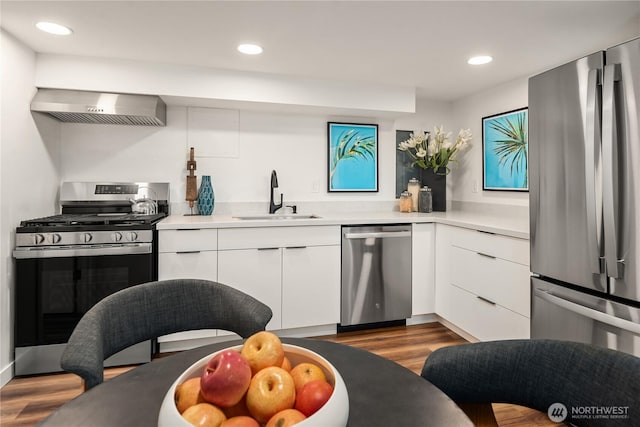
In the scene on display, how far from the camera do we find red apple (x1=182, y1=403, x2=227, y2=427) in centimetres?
53

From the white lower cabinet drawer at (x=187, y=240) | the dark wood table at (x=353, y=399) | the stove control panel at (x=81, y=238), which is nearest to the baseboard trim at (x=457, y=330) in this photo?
the white lower cabinet drawer at (x=187, y=240)

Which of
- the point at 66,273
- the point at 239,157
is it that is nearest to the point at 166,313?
the point at 66,273

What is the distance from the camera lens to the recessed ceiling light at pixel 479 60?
258cm

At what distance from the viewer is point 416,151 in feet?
12.1

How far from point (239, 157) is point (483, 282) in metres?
2.17

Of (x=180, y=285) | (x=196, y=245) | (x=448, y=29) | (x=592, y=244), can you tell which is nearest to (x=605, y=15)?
(x=448, y=29)

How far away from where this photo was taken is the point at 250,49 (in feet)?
7.94

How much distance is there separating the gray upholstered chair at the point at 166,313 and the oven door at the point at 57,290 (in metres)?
1.28

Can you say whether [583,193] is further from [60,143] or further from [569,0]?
[60,143]

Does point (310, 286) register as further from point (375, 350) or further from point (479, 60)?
point (479, 60)

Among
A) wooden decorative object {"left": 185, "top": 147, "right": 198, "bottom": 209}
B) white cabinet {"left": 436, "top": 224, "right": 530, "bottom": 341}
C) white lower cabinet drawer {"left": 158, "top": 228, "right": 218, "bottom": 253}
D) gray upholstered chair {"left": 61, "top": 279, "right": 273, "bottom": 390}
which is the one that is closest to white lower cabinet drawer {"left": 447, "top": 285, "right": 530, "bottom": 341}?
white cabinet {"left": 436, "top": 224, "right": 530, "bottom": 341}

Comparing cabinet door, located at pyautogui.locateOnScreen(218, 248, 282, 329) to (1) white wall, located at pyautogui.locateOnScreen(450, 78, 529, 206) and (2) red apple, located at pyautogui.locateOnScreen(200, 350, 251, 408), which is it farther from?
(2) red apple, located at pyautogui.locateOnScreen(200, 350, 251, 408)

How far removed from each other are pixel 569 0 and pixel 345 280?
213 cm

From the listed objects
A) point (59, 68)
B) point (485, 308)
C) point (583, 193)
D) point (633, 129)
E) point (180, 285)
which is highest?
point (59, 68)
